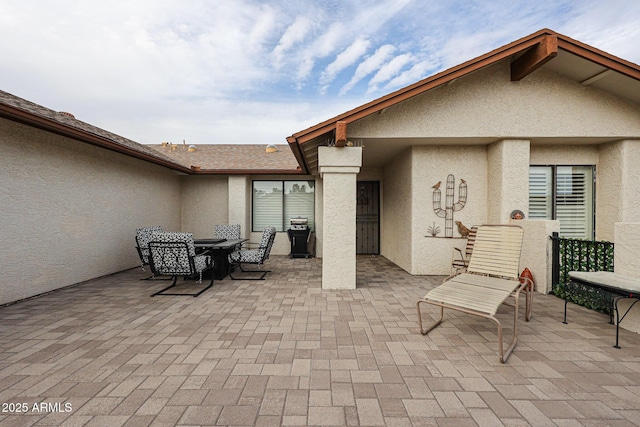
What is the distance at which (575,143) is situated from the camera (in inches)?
240

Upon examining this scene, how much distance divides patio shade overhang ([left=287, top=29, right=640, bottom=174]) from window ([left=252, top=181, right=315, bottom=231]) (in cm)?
450

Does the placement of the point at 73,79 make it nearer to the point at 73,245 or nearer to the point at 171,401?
the point at 73,245

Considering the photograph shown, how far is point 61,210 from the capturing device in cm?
534

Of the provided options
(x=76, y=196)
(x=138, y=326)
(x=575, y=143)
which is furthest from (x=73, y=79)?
(x=575, y=143)

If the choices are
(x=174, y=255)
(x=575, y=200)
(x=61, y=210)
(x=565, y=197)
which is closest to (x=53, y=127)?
(x=61, y=210)

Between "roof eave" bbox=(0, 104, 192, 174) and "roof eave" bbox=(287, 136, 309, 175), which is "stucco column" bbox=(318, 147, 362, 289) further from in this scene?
"roof eave" bbox=(0, 104, 192, 174)

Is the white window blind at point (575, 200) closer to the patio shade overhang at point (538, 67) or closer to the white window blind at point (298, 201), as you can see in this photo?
the patio shade overhang at point (538, 67)

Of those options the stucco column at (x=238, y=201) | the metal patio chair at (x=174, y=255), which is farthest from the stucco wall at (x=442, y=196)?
the stucco column at (x=238, y=201)

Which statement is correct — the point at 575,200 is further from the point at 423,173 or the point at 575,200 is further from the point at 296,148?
the point at 296,148

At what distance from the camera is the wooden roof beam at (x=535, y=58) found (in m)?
4.64

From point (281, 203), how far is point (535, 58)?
793cm

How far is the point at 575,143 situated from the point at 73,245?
11.4 m

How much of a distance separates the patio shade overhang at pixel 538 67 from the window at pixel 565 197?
1763 mm

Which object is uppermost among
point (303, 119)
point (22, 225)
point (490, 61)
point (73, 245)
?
point (303, 119)
